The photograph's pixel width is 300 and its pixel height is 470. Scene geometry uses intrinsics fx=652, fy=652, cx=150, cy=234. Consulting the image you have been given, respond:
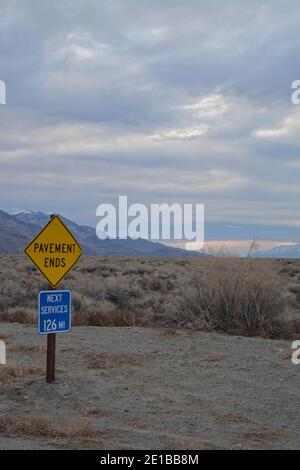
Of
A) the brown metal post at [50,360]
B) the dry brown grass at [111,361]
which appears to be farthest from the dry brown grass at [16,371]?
the dry brown grass at [111,361]

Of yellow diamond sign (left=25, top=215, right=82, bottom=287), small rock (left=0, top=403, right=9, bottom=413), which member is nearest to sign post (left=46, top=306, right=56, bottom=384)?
yellow diamond sign (left=25, top=215, right=82, bottom=287)

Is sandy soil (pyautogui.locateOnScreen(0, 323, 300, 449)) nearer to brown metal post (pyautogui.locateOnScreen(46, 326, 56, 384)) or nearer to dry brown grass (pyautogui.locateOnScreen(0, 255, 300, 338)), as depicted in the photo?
brown metal post (pyautogui.locateOnScreen(46, 326, 56, 384))

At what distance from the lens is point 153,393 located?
9.96m

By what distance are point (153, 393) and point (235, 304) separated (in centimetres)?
605

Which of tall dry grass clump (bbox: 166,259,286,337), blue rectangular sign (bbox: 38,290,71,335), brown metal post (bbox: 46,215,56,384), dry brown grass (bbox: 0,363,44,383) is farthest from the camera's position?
tall dry grass clump (bbox: 166,259,286,337)

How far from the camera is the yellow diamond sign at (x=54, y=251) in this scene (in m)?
10.1

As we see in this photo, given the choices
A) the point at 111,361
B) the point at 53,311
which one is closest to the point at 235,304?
the point at 111,361

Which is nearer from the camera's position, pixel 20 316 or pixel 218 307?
pixel 218 307

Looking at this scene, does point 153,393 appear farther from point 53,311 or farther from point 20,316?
point 20,316

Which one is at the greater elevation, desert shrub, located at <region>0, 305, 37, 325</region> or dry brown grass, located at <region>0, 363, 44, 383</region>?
desert shrub, located at <region>0, 305, 37, 325</region>

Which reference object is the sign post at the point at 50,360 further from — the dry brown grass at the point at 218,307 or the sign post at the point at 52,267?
the dry brown grass at the point at 218,307

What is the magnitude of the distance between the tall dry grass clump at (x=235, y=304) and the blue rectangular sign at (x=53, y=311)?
581cm

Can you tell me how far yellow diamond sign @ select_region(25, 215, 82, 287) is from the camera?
33.0 ft

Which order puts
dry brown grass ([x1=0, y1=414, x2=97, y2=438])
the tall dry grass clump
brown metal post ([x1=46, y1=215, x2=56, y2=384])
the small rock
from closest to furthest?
dry brown grass ([x1=0, y1=414, x2=97, y2=438]), the small rock, brown metal post ([x1=46, y1=215, x2=56, y2=384]), the tall dry grass clump
